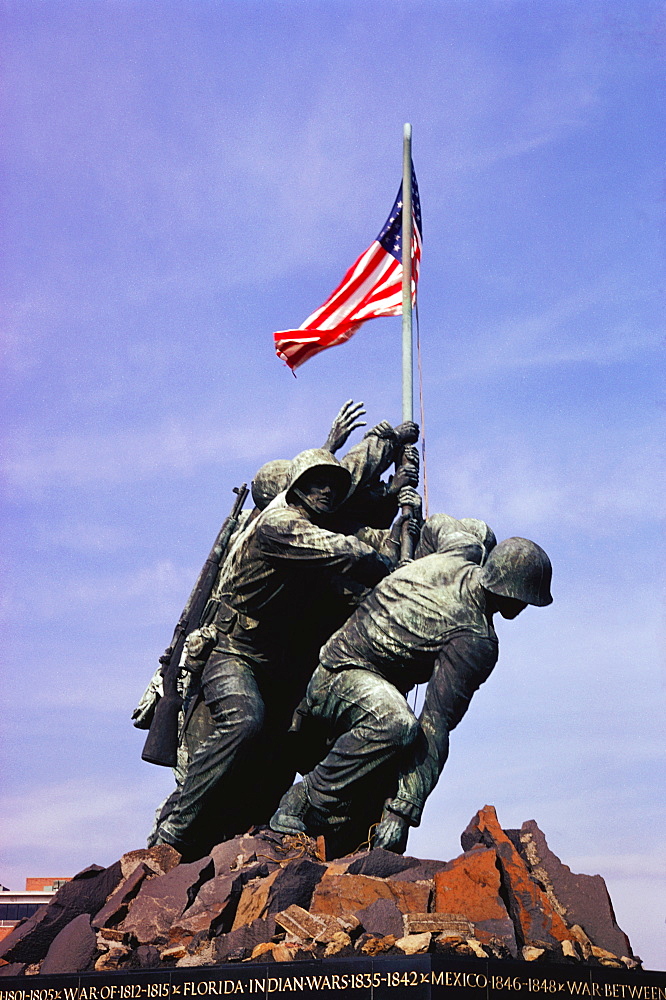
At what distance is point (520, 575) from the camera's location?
9672 millimetres

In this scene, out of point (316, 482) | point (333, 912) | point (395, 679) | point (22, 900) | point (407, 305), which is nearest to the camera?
point (333, 912)

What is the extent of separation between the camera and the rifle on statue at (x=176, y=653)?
10914mm

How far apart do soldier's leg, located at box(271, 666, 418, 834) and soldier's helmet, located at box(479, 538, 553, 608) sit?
1.08 metres

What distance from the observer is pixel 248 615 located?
1059 centimetres

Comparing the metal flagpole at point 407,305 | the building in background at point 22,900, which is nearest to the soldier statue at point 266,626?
the metal flagpole at point 407,305

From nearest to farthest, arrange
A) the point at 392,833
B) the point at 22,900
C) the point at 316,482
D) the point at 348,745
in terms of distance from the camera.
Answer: the point at 392,833 → the point at 348,745 → the point at 316,482 → the point at 22,900

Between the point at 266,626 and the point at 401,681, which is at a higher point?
the point at 266,626

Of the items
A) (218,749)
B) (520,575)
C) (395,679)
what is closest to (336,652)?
(395,679)

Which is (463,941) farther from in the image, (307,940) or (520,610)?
(520,610)

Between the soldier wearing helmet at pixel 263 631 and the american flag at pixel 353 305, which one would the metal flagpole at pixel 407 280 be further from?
the soldier wearing helmet at pixel 263 631

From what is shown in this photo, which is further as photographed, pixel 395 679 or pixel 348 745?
pixel 395 679

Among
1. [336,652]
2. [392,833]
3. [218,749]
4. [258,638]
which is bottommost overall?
[392,833]

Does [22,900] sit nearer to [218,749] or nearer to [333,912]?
[218,749]

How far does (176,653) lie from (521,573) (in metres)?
3.27
